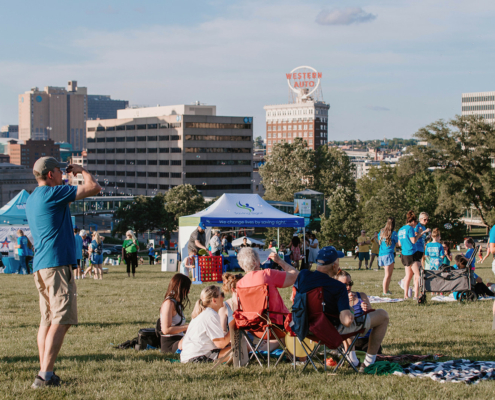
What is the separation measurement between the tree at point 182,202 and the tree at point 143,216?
958 millimetres

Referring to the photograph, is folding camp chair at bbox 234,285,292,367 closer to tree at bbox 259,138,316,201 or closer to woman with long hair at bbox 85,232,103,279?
woman with long hair at bbox 85,232,103,279

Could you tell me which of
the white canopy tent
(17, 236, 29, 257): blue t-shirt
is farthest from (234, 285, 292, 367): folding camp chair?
(17, 236, 29, 257): blue t-shirt

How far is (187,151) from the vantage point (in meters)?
123

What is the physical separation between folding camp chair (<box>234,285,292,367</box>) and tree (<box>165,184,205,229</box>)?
6883 centimetres

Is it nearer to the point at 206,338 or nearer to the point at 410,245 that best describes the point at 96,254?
the point at 410,245

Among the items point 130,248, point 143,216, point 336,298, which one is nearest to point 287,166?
point 143,216

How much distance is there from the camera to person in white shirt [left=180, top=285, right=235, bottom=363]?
19.1 feet

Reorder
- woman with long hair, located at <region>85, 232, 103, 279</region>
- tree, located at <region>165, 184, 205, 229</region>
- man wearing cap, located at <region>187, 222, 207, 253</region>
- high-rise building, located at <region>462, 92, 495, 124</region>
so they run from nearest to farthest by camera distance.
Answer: man wearing cap, located at <region>187, 222, 207, 253</region> < woman with long hair, located at <region>85, 232, 103, 279</region> < tree, located at <region>165, 184, 205, 229</region> < high-rise building, located at <region>462, 92, 495, 124</region>

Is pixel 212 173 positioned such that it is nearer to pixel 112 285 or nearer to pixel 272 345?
pixel 112 285

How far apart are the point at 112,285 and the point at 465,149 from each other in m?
40.2

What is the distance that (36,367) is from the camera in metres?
5.61

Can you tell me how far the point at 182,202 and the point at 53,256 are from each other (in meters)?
70.6

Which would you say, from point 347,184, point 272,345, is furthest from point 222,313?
point 347,184

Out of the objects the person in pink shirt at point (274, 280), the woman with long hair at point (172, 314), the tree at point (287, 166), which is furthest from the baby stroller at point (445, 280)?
the tree at point (287, 166)
